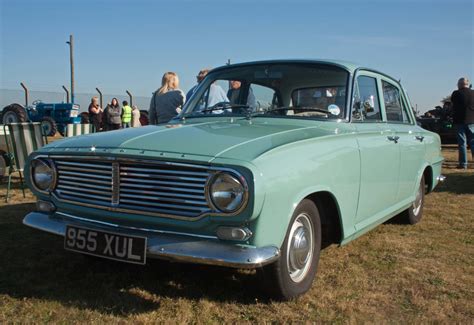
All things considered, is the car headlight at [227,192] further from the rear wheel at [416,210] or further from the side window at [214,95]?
the rear wheel at [416,210]

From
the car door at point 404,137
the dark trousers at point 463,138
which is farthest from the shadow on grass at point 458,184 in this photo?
the car door at point 404,137

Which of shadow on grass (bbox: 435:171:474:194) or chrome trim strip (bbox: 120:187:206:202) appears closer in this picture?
chrome trim strip (bbox: 120:187:206:202)

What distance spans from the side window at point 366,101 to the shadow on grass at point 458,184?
351cm

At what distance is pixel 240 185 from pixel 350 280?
4.74 feet

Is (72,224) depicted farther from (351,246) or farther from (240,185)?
(351,246)

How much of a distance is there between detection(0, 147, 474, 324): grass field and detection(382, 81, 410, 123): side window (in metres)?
1.23

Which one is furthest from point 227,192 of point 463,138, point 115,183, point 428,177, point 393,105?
point 463,138

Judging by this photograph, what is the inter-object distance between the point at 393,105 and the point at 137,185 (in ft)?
9.91

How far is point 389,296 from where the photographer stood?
125 inches

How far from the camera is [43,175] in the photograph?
3.17 m

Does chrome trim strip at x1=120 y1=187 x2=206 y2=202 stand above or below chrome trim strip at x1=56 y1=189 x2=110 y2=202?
above

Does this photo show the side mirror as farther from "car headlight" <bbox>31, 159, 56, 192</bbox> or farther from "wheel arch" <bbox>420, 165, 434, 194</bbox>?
"car headlight" <bbox>31, 159, 56, 192</bbox>

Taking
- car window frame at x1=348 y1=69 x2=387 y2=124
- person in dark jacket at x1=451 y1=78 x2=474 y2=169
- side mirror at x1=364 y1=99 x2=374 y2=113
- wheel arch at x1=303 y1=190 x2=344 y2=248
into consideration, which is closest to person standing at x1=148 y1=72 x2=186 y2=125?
car window frame at x1=348 y1=69 x2=387 y2=124

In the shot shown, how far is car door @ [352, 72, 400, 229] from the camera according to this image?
362 centimetres
